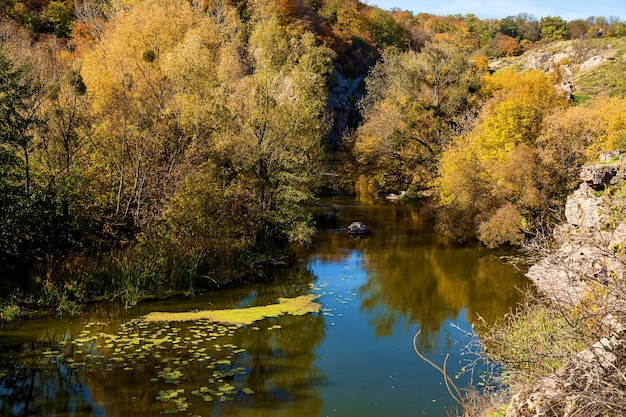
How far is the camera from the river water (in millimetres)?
11461

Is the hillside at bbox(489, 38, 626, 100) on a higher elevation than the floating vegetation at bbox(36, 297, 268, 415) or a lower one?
higher

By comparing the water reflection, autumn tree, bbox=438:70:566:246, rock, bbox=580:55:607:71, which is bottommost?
the water reflection

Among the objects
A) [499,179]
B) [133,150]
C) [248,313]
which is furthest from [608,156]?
[133,150]

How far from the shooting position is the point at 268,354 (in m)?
14.6

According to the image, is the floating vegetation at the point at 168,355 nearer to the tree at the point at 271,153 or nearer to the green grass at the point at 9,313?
the green grass at the point at 9,313

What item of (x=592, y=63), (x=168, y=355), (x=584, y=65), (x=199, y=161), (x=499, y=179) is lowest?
(x=168, y=355)

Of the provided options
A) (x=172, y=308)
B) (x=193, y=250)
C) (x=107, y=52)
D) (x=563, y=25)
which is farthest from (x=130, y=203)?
(x=563, y=25)

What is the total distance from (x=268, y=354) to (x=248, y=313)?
3.02 metres

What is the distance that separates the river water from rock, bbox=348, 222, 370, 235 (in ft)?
30.0

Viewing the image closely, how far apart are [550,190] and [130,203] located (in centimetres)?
2030

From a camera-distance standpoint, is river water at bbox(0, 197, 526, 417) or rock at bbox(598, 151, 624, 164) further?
rock at bbox(598, 151, 624, 164)

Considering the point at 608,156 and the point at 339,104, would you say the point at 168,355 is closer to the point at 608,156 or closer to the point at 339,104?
the point at 608,156

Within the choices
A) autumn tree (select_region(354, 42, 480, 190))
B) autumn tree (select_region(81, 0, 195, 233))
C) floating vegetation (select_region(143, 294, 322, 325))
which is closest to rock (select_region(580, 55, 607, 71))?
autumn tree (select_region(354, 42, 480, 190))

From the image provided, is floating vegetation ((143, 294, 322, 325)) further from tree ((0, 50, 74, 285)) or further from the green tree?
the green tree
